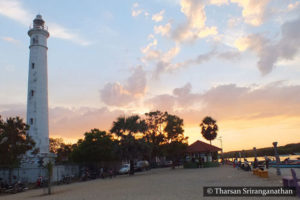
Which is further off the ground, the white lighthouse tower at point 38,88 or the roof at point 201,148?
the white lighthouse tower at point 38,88

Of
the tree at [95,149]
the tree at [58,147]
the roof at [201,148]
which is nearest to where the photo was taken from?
the roof at [201,148]

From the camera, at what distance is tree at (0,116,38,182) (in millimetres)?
24984

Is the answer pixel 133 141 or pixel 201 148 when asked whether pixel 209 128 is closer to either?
pixel 201 148

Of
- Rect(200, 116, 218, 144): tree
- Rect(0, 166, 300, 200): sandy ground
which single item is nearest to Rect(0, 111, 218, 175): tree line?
Rect(200, 116, 218, 144): tree

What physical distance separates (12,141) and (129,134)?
49.8 feet

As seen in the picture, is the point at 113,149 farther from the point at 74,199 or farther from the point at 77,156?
the point at 74,199

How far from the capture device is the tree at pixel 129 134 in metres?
35.1

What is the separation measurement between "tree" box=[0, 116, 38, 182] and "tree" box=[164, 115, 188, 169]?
2689 cm

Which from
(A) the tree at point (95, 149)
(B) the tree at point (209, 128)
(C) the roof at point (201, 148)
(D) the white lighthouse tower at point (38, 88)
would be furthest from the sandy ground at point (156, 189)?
(B) the tree at point (209, 128)

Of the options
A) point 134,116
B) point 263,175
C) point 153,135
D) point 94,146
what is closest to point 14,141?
point 134,116

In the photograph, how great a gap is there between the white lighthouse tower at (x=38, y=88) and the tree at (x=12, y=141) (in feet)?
25.0

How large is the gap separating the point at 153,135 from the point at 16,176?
27.0 meters

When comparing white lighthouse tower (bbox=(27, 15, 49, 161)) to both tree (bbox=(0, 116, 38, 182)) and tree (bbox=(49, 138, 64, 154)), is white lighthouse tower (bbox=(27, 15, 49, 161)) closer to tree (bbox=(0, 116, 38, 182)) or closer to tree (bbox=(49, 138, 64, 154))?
tree (bbox=(0, 116, 38, 182))

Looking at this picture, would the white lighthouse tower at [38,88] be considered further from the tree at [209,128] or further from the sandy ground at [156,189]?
the tree at [209,128]
